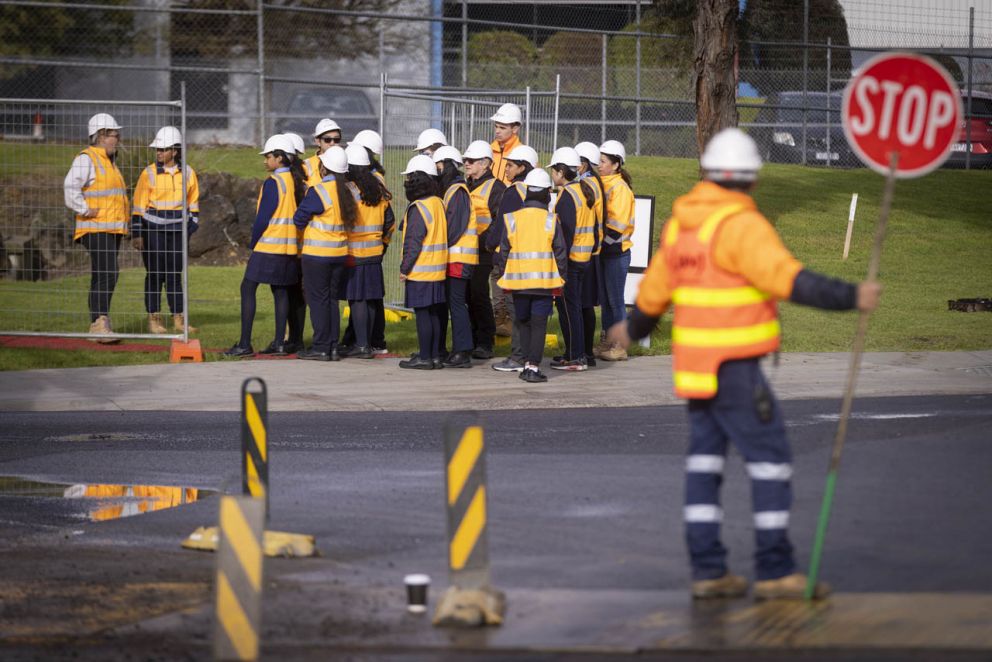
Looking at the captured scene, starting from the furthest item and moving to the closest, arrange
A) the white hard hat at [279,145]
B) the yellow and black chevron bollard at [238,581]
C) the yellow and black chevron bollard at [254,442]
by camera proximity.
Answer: the white hard hat at [279,145], the yellow and black chevron bollard at [254,442], the yellow and black chevron bollard at [238,581]

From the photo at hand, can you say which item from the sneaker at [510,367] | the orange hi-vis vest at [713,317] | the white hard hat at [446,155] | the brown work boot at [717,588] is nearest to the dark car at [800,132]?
the white hard hat at [446,155]

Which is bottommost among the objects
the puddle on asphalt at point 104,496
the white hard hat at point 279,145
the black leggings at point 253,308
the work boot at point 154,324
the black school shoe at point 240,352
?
the puddle on asphalt at point 104,496

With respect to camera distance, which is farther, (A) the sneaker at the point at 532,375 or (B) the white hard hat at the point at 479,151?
(B) the white hard hat at the point at 479,151

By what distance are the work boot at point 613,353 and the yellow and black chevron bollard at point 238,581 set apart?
969 cm

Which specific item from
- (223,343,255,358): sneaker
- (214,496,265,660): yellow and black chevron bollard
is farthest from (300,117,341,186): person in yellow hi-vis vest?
(214,496,265,660): yellow and black chevron bollard

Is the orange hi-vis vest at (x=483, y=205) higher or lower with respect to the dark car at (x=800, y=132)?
lower

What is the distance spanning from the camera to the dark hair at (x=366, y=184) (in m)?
15.0

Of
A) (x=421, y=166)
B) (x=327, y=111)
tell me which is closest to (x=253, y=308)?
(x=421, y=166)

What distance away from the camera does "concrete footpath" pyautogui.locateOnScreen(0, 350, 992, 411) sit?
13164mm

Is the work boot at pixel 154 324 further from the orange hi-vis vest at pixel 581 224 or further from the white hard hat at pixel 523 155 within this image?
the orange hi-vis vest at pixel 581 224

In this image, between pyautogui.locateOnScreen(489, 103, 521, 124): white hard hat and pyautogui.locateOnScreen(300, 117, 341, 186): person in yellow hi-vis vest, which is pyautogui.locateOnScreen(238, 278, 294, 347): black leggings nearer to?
pyautogui.locateOnScreen(300, 117, 341, 186): person in yellow hi-vis vest

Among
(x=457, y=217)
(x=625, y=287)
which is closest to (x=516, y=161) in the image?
(x=457, y=217)

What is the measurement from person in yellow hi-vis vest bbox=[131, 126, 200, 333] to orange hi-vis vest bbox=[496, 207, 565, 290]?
155 inches

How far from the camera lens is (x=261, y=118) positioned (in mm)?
26562
